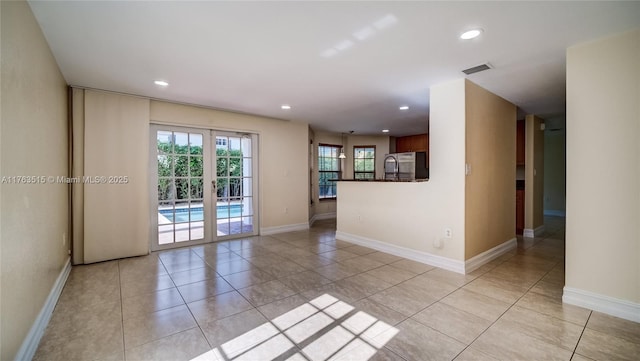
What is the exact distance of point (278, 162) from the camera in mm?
5656

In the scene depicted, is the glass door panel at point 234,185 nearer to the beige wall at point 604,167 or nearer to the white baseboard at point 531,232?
the beige wall at point 604,167

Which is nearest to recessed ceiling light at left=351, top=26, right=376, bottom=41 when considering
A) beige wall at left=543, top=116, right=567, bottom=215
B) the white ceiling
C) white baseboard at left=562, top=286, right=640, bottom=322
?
the white ceiling

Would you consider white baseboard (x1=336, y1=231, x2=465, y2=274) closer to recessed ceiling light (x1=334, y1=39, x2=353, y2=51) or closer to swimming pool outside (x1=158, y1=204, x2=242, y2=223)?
swimming pool outside (x1=158, y1=204, x2=242, y2=223)

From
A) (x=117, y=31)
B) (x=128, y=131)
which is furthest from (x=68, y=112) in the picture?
(x=117, y=31)

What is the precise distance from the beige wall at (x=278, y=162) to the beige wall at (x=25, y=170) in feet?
7.76

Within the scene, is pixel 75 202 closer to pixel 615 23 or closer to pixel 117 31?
pixel 117 31

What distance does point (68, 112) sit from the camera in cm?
353

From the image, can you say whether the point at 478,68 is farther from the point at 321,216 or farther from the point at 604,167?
the point at 321,216

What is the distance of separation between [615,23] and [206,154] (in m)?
5.07

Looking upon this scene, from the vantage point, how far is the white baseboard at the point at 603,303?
2209mm

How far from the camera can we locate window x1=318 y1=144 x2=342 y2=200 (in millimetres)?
7541

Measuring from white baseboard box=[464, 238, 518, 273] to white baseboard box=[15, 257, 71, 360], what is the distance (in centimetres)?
393

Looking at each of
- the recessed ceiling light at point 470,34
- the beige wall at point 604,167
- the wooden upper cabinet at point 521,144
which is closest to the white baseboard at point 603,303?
the beige wall at point 604,167

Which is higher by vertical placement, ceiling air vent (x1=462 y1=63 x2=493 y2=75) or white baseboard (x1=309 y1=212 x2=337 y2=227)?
ceiling air vent (x1=462 y1=63 x2=493 y2=75)
